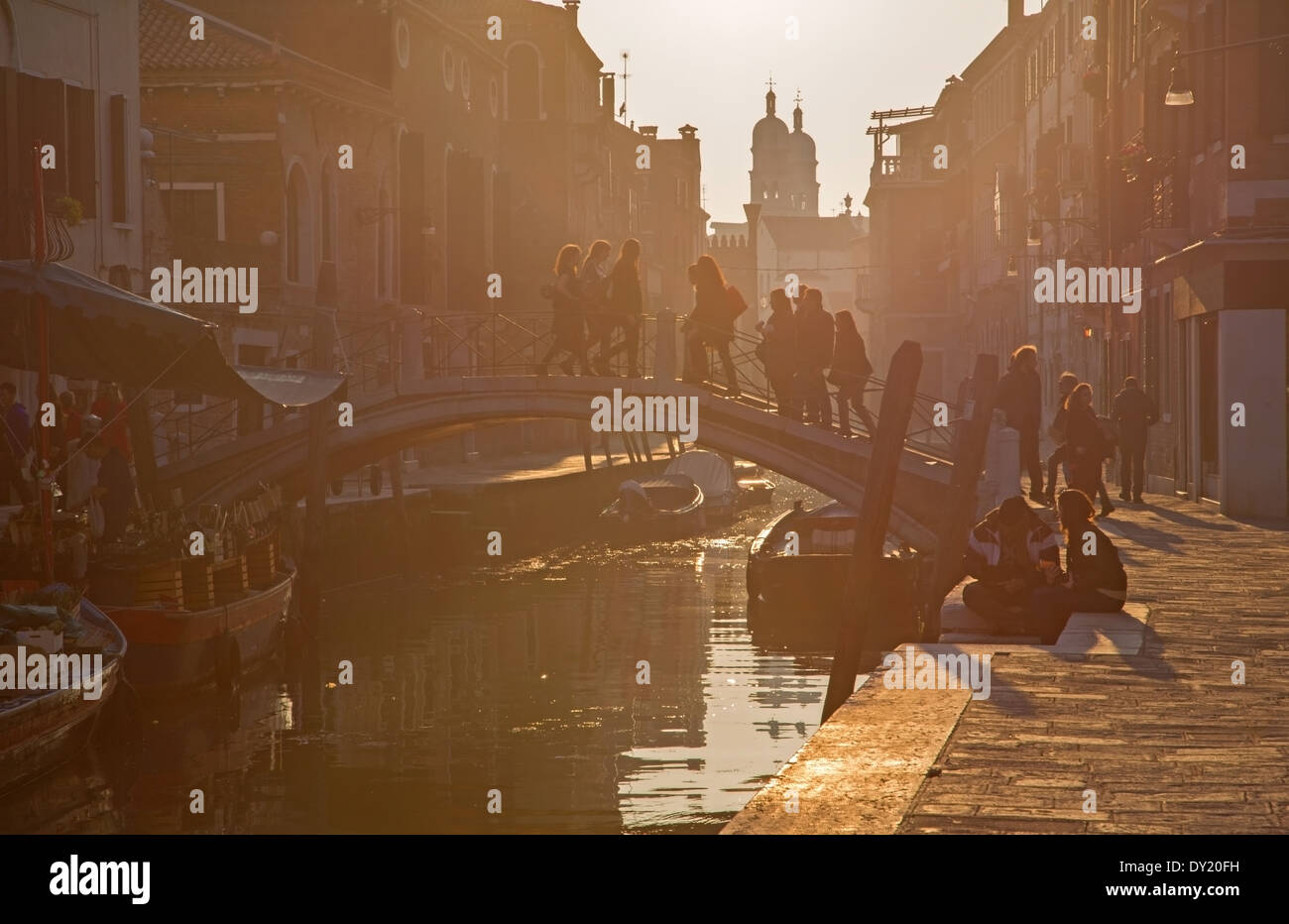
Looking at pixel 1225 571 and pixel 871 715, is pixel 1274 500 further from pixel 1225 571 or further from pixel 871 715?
pixel 871 715

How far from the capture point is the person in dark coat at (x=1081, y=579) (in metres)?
10.7

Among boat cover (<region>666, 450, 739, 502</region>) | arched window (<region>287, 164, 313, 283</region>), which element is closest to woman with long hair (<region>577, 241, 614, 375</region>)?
arched window (<region>287, 164, 313, 283</region>)

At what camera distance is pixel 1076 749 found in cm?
704

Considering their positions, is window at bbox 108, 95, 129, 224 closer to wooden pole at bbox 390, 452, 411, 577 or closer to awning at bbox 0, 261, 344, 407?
wooden pole at bbox 390, 452, 411, 577

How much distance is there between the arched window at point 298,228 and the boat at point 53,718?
1600 cm

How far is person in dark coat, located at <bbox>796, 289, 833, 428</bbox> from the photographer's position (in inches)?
744

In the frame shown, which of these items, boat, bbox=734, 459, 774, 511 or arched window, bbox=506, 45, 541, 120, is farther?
arched window, bbox=506, 45, 541, 120

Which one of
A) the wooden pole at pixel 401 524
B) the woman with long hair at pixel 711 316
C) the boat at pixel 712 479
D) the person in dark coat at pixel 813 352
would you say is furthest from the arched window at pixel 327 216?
the person in dark coat at pixel 813 352

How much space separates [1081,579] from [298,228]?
19598mm

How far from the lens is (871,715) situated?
25.8 ft

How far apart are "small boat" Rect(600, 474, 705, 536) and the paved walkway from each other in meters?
22.3

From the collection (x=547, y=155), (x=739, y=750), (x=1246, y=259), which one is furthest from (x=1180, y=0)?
(x=547, y=155)

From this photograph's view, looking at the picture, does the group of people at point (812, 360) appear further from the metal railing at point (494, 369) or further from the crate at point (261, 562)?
the crate at point (261, 562)
